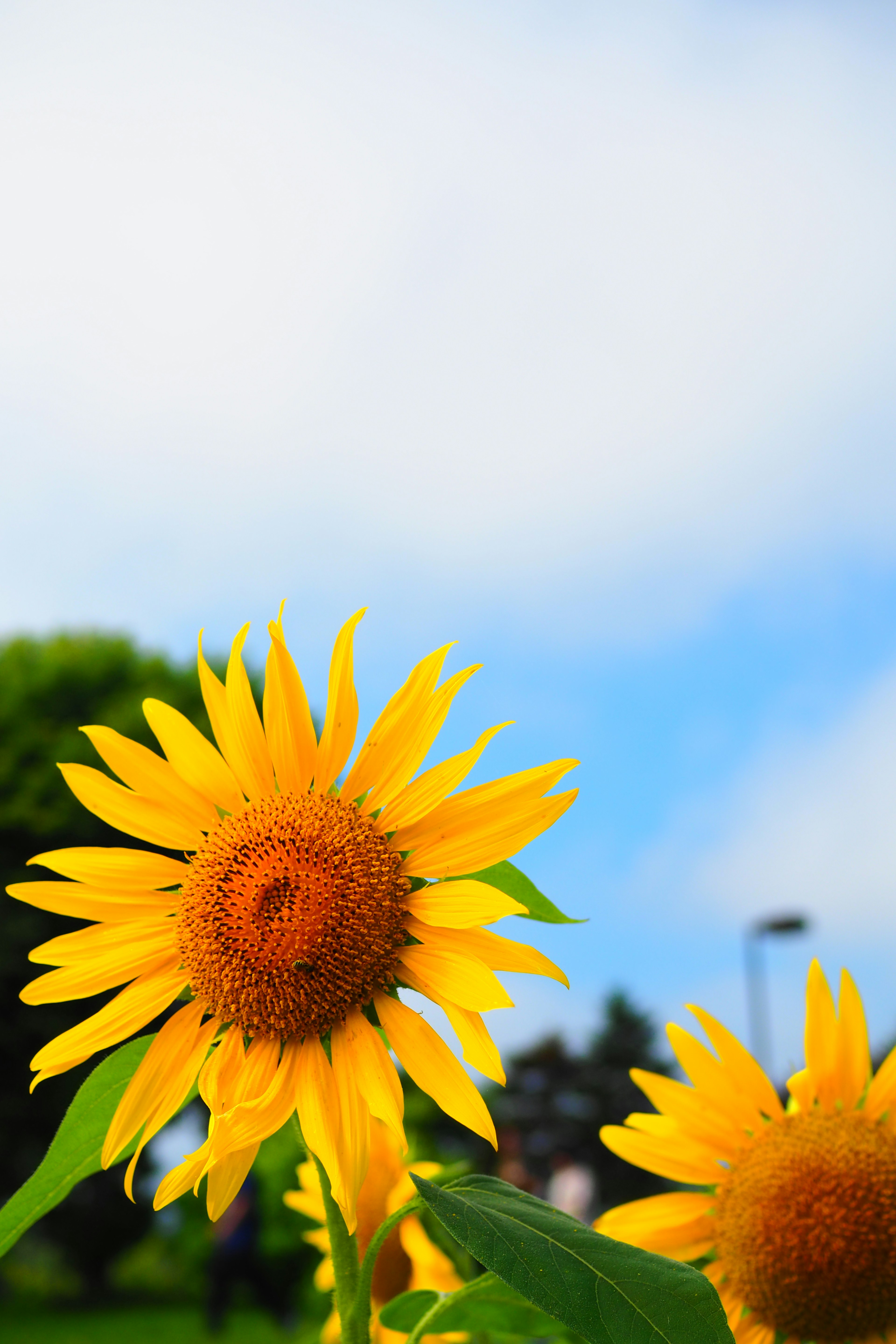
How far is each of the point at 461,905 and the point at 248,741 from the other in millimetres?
329

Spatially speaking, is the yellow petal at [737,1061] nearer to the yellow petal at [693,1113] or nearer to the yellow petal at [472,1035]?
the yellow petal at [693,1113]

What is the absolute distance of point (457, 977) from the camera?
1199 mm

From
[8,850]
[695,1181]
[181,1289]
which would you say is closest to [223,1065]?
[695,1181]

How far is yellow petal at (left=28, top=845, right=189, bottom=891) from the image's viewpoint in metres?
1.35

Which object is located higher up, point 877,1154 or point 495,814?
point 495,814

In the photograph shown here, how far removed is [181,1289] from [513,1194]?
2749cm

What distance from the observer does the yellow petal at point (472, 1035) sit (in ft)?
3.69

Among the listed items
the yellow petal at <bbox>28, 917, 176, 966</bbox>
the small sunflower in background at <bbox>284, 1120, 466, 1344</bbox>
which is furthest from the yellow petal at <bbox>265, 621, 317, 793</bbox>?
the small sunflower in background at <bbox>284, 1120, 466, 1344</bbox>

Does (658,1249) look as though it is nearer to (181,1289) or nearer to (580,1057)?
(181,1289)

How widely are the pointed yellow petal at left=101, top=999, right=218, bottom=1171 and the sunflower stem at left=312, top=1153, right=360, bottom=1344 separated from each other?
170mm

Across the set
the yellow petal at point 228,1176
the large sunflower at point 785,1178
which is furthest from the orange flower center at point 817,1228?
the yellow petal at point 228,1176

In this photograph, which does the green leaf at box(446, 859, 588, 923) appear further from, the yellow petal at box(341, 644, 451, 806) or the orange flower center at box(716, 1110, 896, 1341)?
the orange flower center at box(716, 1110, 896, 1341)

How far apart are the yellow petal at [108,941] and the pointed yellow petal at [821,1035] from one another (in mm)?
966

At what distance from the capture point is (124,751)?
1.38m
